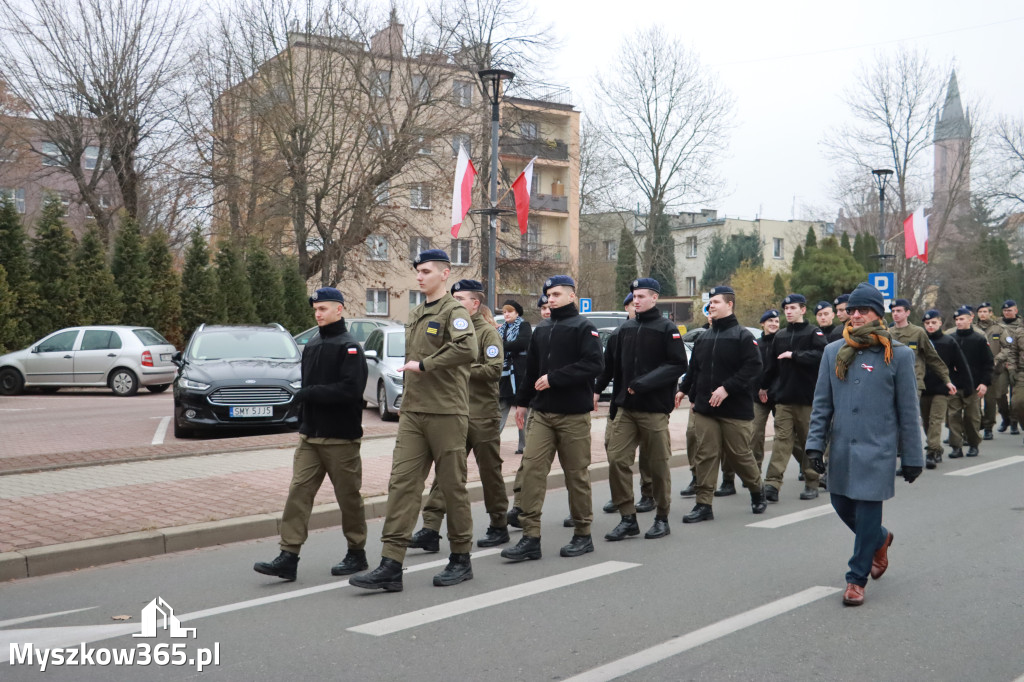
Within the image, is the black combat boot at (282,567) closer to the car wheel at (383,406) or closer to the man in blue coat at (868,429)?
the man in blue coat at (868,429)

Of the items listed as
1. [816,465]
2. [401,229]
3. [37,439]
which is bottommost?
[37,439]

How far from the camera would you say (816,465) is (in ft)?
20.0

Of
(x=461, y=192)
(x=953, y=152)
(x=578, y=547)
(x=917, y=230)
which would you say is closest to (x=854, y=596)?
(x=578, y=547)

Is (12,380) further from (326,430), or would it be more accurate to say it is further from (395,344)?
(326,430)

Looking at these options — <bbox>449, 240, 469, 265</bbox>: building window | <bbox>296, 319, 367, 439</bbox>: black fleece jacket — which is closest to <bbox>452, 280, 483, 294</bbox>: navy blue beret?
<bbox>296, 319, 367, 439</bbox>: black fleece jacket

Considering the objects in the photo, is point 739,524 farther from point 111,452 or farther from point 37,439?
point 37,439

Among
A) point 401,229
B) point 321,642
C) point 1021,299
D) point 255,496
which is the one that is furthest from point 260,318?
point 1021,299

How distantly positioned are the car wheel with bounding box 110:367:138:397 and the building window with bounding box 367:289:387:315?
94.1 feet

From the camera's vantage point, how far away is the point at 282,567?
20.5ft

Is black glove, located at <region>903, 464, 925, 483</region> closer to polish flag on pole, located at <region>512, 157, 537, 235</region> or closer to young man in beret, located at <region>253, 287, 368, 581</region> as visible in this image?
young man in beret, located at <region>253, 287, 368, 581</region>

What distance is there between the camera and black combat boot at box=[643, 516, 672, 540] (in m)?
7.70

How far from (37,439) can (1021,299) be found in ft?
231

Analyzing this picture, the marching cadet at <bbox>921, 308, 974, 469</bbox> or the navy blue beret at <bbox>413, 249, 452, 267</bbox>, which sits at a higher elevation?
the navy blue beret at <bbox>413, 249, 452, 267</bbox>

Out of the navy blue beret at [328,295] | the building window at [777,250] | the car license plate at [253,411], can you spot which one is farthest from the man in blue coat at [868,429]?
the building window at [777,250]
